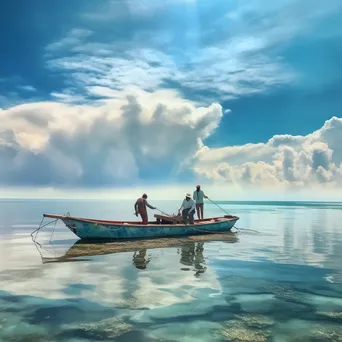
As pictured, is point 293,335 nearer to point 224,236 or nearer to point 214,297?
point 214,297

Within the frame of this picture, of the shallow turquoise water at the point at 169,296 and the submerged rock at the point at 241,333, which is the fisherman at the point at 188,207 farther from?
the submerged rock at the point at 241,333

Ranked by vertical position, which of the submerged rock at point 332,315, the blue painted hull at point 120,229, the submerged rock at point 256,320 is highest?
the blue painted hull at point 120,229

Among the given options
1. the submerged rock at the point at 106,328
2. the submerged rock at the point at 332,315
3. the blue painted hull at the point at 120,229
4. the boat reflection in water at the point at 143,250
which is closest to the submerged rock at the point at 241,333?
the submerged rock at the point at 332,315

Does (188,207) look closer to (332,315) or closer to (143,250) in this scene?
(143,250)

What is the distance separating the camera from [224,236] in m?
29.6

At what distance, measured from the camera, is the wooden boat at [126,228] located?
77.8 feet

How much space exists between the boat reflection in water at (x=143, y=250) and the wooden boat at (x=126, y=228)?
0.69 metres

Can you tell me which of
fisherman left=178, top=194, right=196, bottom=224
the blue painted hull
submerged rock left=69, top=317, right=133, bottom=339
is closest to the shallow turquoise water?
submerged rock left=69, top=317, right=133, bottom=339

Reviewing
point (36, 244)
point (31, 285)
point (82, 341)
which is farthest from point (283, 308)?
point (36, 244)

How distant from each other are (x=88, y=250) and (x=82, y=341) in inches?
534

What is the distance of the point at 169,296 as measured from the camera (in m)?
11.8

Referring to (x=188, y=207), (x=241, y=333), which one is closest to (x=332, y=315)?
(x=241, y=333)

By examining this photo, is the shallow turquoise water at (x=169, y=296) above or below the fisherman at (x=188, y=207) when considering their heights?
below

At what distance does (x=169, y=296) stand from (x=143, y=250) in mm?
9973
